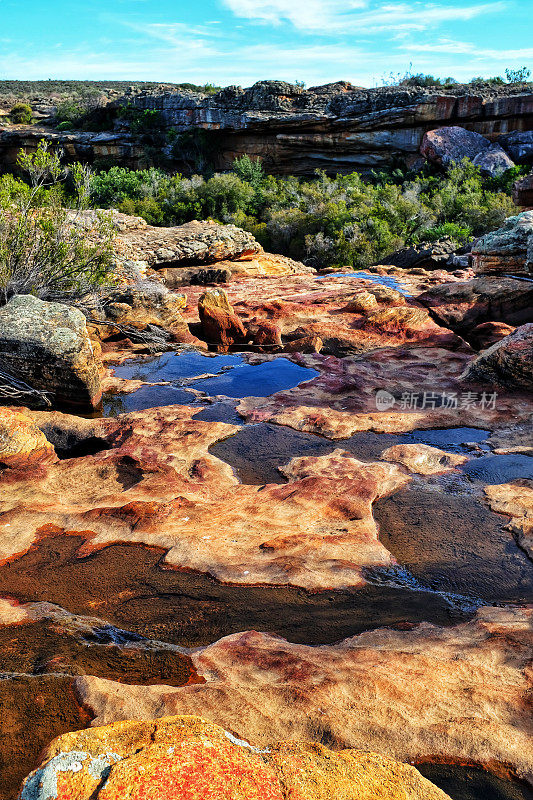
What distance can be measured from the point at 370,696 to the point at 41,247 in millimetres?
9189

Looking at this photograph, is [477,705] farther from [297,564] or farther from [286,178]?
[286,178]

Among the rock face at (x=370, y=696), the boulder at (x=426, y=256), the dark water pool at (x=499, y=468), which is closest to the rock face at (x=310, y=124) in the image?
the boulder at (x=426, y=256)

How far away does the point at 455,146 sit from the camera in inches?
1252

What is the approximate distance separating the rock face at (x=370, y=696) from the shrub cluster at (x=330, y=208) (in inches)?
787

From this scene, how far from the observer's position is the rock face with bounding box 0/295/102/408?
299 inches

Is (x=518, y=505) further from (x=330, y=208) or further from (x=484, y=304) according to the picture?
(x=330, y=208)

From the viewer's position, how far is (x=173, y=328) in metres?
11.8

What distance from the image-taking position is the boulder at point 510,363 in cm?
782

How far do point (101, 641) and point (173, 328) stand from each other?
8.97 metres

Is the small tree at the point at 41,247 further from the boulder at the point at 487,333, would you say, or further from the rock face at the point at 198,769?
the rock face at the point at 198,769

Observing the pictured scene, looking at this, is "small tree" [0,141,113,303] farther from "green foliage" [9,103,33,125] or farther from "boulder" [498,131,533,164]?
"green foliage" [9,103,33,125]

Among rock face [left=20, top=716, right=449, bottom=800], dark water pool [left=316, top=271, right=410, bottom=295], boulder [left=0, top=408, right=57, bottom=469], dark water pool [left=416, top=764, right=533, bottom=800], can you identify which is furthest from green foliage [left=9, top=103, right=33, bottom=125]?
dark water pool [left=416, top=764, right=533, bottom=800]

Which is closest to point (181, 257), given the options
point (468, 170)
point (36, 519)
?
point (36, 519)

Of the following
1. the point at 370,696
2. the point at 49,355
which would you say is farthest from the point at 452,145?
the point at 370,696
